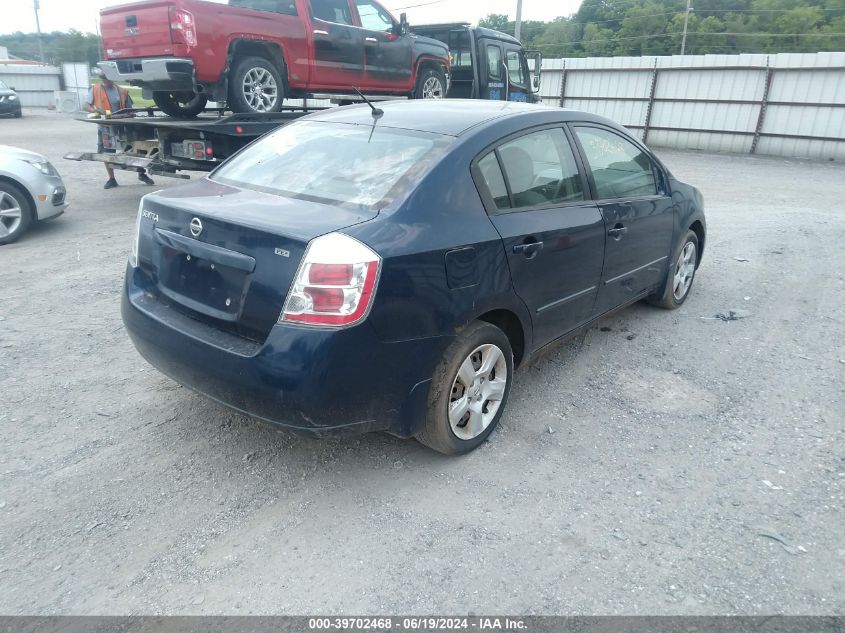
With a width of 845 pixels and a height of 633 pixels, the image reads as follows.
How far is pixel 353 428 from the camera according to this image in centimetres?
287

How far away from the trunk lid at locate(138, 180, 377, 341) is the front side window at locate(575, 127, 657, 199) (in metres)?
1.88

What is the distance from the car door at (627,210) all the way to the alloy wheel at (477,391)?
3.78ft

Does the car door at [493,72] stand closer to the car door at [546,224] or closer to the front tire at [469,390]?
the car door at [546,224]

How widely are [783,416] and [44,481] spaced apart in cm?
403

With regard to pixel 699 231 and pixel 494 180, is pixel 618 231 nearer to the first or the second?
pixel 494 180

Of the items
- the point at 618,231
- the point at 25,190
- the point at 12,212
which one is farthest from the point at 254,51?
Answer: the point at 618,231

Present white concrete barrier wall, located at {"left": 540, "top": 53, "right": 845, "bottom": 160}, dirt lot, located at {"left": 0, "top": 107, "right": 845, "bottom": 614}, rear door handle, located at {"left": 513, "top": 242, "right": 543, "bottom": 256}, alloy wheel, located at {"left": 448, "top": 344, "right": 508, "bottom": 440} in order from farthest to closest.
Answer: white concrete barrier wall, located at {"left": 540, "top": 53, "right": 845, "bottom": 160}
rear door handle, located at {"left": 513, "top": 242, "right": 543, "bottom": 256}
alloy wheel, located at {"left": 448, "top": 344, "right": 508, "bottom": 440}
dirt lot, located at {"left": 0, "top": 107, "right": 845, "bottom": 614}

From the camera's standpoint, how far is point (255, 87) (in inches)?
348

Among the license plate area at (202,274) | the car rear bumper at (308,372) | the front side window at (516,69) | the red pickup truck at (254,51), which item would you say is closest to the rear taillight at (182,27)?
the red pickup truck at (254,51)

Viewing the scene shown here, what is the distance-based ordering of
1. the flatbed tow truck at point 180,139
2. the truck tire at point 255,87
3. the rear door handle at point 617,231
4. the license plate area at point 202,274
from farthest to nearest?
1. the truck tire at point 255,87
2. the flatbed tow truck at point 180,139
3. the rear door handle at point 617,231
4. the license plate area at point 202,274

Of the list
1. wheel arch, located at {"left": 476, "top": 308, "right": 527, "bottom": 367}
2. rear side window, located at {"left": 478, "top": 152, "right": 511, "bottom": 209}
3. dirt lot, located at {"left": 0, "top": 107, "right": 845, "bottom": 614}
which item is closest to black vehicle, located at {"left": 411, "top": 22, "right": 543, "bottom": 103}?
dirt lot, located at {"left": 0, "top": 107, "right": 845, "bottom": 614}

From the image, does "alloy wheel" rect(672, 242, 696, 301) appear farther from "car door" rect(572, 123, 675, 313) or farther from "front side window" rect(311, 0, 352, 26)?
"front side window" rect(311, 0, 352, 26)

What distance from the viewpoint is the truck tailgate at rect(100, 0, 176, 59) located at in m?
7.88

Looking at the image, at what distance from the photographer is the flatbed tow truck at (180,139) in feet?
25.8
